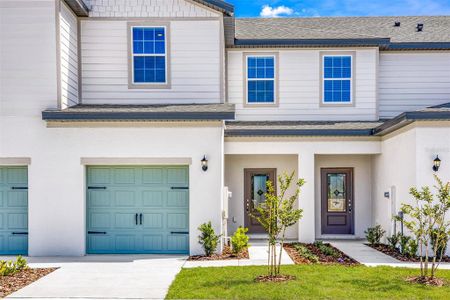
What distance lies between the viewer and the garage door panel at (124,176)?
1177 centimetres

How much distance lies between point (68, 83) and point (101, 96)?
3.55ft

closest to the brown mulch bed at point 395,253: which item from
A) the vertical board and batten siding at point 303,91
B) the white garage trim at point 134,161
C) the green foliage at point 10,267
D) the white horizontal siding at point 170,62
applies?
the vertical board and batten siding at point 303,91

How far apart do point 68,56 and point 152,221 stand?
4.80 metres

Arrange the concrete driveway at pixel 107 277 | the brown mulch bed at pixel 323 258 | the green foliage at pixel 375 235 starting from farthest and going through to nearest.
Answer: the green foliage at pixel 375 235
the brown mulch bed at pixel 323 258
the concrete driveway at pixel 107 277

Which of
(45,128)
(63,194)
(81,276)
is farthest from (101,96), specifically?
(81,276)

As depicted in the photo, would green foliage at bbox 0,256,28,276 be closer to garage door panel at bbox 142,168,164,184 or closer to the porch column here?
garage door panel at bbox 142,168,164,184

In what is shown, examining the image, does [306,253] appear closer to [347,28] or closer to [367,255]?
[367,255]

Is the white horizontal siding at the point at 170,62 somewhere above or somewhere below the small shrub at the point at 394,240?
above

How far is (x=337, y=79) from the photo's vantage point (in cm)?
1508

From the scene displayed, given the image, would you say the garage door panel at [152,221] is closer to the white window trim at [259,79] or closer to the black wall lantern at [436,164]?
the white window trim at [259,79]

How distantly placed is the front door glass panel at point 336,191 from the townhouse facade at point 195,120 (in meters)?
0.03

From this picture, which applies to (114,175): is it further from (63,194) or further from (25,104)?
(25,104)

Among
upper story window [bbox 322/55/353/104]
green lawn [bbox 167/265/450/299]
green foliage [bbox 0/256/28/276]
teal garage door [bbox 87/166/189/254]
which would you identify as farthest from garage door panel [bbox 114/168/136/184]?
upper story window [bbox 322/55/353/104]

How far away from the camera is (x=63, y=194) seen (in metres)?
11.5
